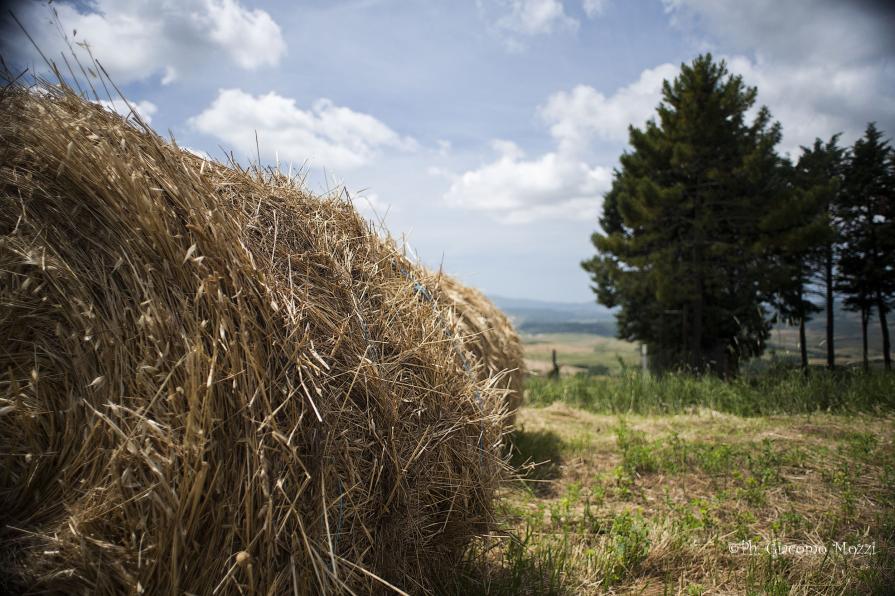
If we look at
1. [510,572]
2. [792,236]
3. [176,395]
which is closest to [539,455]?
[510,572]

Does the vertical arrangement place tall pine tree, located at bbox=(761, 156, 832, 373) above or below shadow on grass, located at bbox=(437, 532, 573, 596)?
above

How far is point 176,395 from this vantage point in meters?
1.85

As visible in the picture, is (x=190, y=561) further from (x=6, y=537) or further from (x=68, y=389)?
(x=68, y=389)

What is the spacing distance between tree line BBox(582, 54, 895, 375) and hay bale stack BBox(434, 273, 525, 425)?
1386 cm

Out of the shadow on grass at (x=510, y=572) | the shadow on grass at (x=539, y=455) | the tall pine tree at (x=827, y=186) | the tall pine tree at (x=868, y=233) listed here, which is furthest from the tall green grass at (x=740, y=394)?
the tall pine tree at (x=868, y=233)

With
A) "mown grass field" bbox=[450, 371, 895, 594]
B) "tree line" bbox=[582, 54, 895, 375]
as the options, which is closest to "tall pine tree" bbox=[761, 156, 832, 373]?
"tree line" bbox=[582, 54, 895, 375]

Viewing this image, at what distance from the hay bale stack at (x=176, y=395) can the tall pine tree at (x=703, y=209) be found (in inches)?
724

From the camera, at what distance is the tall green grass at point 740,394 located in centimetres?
874

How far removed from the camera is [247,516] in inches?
72.6

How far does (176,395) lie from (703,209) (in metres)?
21.6

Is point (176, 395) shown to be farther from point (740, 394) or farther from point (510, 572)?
point (740, 394)

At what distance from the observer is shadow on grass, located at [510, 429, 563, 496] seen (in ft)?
16.9

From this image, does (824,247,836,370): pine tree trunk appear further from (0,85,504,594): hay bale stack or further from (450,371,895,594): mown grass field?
(0,85,504,594): hay bale stack

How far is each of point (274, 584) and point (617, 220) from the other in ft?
98.9
